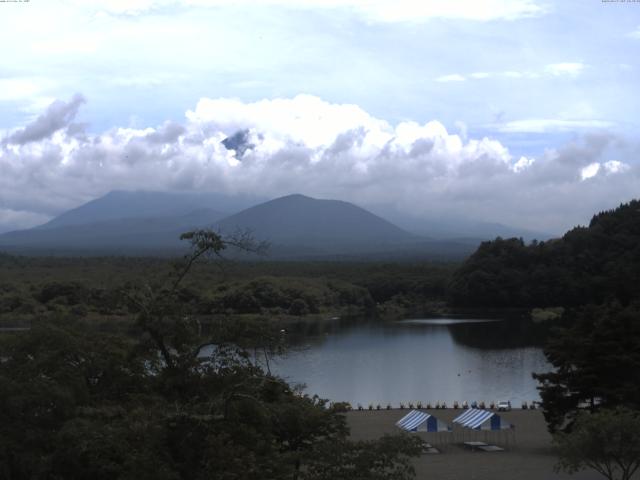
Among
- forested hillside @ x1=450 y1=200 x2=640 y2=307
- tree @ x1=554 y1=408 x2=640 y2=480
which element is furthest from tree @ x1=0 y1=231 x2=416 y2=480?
forested hillside @ x1=450 y1=200 x2=640 y2=307

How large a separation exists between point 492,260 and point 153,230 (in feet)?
413

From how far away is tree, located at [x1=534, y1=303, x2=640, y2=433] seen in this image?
1350 centimetres

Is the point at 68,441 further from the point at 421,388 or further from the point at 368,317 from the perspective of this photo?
the point at 368,317

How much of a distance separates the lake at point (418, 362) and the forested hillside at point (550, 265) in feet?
21.5

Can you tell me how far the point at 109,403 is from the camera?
652cm

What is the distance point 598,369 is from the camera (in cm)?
1373

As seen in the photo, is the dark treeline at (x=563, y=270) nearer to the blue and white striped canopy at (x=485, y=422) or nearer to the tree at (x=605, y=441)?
the blue and white striped canopy at (x=485, y=422)

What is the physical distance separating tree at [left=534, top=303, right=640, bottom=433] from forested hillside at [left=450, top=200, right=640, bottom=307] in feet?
98.5

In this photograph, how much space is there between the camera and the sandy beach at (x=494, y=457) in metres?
12.4

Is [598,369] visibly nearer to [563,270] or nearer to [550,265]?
[563,270]

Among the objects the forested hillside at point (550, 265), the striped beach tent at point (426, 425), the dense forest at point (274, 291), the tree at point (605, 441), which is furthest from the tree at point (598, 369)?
the forested hillside at point (550, 265)

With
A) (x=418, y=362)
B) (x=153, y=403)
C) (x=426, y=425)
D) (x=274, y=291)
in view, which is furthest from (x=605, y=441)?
(x=274, y=291)

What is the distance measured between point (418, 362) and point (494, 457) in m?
14.5

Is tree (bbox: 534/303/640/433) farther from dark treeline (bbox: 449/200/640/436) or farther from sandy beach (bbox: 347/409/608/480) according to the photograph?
dark treeline (bbox: 449/200/640/436)
